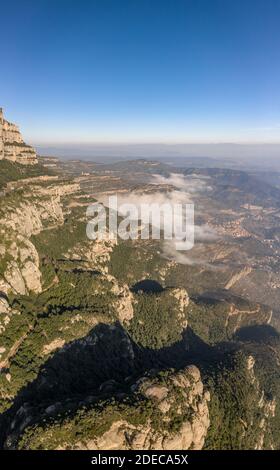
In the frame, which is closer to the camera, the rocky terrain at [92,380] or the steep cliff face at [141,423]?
the steep cliff face at [141,423]

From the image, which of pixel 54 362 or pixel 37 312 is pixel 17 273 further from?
pixel 54 362

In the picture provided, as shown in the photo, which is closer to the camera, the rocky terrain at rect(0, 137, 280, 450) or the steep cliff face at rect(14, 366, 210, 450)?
the steep cliff face at rect(14, 366, 210, 450)

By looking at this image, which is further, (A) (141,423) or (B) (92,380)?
(B) (92,380)

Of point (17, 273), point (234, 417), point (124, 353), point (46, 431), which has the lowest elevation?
point (234, 417)

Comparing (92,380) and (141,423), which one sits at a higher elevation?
(141,423)

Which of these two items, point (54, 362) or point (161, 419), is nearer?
point (161, 419)


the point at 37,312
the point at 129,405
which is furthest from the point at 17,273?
the point at 129,405

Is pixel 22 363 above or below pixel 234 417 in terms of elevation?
above
